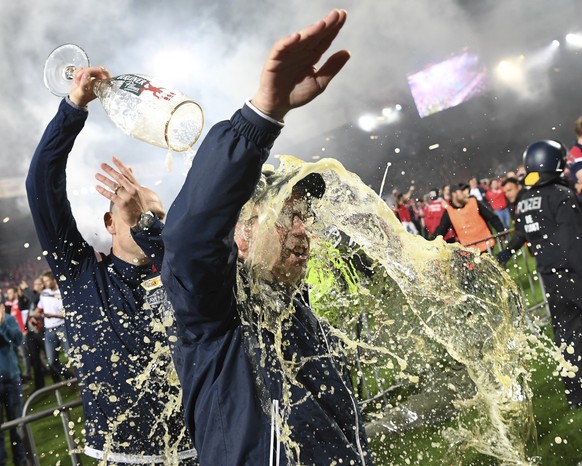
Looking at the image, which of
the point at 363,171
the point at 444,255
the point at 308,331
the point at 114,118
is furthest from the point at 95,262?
the point at 363,171

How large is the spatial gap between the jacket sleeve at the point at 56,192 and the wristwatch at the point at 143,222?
591 millimetres

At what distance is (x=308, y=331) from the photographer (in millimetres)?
1942

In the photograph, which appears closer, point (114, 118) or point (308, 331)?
point (308, 331)

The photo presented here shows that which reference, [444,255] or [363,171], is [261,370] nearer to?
[444,255]

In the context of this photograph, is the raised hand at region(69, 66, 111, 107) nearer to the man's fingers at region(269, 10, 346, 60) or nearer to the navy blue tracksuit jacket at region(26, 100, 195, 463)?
the navy blue tracksuit jacket at region(26, 100, 195, 463)

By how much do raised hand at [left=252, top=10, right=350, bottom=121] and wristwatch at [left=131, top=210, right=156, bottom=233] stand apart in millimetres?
1518

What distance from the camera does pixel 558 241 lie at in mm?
4918

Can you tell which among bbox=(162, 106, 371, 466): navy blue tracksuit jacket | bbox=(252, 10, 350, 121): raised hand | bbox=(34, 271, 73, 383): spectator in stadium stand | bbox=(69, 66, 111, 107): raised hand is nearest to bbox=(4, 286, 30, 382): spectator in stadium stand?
bbox=(34, 271, 73, 383): spectator in stadium stand

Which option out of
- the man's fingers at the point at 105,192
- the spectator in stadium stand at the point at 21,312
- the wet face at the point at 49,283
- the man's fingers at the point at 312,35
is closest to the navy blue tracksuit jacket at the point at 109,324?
the man's fingers at the point at 105,192

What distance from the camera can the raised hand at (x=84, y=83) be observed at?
9.66 feet

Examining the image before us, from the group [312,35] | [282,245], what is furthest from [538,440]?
[312,35]

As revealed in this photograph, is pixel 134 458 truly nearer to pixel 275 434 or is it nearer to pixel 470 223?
pixel 275 434

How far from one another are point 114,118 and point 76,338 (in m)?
1.14

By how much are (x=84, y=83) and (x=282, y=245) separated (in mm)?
1684
